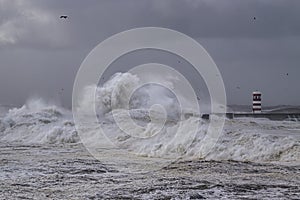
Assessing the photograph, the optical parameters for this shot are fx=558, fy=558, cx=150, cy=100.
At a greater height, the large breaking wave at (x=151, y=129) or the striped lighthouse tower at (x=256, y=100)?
the striped lighthouse tower at (x=256, y=100)

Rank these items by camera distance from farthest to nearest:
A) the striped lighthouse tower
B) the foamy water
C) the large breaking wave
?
the striped lighthouse tower
the large breaking wave
the foamy water

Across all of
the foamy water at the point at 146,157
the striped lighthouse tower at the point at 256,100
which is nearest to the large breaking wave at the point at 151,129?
the foamy water at the point at 146,157

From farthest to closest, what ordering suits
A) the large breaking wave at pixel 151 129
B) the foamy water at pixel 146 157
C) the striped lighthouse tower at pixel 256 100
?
the striped lighthouse tower at pixel 256 100, the large breaking wave at pixel 151 129, the foamy water at pixel 146 157

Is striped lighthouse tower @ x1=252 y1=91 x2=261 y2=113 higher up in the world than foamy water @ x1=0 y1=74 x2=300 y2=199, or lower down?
higher up

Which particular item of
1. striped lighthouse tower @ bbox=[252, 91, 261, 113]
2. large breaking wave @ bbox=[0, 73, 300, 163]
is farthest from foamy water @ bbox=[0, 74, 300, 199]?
striped lighthouse tower @ bbox=[252, 91, 261, 113]

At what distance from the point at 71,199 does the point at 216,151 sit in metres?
8.29

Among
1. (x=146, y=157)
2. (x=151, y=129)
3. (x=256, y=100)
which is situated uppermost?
(x=256, y=100)

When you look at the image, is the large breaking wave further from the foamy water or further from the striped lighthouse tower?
the striped lighthouse tower

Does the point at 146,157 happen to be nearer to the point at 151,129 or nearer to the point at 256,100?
the point at 151,129

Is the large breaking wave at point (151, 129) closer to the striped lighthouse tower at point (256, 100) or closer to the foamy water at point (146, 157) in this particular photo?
the foamy water at point (146, 157)

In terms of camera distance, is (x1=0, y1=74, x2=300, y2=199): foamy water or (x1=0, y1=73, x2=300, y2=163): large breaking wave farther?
(x1=0, y1=73, x2=300, y2=163): large breaking wave

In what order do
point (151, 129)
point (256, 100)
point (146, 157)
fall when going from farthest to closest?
point (256, 100), point (151, 129), point (146, 157)

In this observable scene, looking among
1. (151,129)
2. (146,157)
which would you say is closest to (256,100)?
(151,129)

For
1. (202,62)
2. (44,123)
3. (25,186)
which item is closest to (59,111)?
(44,123)
